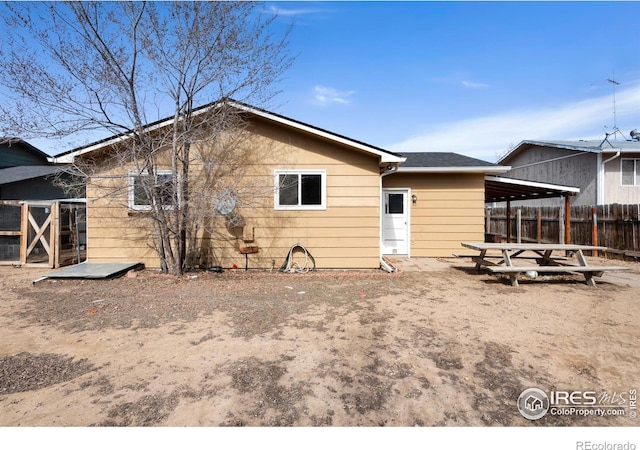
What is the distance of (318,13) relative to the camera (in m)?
6.59

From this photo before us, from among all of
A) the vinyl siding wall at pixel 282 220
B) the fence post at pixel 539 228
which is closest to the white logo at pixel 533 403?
the vinyl siding wall at pixel 282 220

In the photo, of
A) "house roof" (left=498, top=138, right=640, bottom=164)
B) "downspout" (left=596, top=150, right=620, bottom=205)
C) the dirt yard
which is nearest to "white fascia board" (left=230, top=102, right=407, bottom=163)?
the dirt yard

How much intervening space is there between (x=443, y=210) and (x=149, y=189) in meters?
7.89

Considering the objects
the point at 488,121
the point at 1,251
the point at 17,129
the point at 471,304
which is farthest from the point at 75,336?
the point at 488,121

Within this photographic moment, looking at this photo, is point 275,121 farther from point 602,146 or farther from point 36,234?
point 602,146

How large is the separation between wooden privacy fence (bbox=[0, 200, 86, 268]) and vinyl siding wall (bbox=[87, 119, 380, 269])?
154 centimetres

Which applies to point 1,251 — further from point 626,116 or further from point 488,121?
point 626,116

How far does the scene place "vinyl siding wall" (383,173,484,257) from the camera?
29.3 feet

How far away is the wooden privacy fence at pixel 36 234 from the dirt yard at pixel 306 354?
A: 9.21ft

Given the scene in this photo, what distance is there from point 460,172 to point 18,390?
381 inches

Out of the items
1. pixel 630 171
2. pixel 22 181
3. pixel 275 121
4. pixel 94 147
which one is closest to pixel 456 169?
pixel 275 121

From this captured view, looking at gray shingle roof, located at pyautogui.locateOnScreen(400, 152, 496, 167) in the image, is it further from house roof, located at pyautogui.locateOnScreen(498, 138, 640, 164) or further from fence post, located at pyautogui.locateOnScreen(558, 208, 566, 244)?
house roof, located at pyautogui.locateOnScreen(498, 138, 640, 164)

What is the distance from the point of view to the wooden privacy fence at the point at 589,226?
28.9 feet

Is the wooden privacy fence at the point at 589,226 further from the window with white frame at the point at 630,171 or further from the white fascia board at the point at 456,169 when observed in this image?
the window with white frame at the point at 630,171
